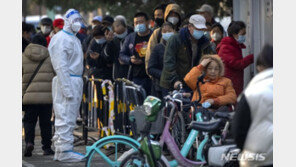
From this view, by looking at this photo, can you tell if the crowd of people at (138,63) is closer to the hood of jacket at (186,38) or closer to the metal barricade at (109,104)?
the hood of jacket at (186,38)

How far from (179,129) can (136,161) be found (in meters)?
2.12

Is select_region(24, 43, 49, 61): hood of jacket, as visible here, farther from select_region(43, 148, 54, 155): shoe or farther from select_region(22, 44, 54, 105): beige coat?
select_region(43, 148, 54, 155): shoe

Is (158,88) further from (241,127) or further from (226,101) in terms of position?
(241,127)

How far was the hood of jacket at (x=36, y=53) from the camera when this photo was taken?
11.8 metres

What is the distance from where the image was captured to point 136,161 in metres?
7.76

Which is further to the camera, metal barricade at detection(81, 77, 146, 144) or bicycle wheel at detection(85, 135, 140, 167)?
metal barricade at detection(81, 77, 146, 144)

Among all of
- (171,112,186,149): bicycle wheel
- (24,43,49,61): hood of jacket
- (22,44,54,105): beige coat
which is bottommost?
(171,112,186,149): bicycle wheel

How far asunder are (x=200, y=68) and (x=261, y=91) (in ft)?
15.1

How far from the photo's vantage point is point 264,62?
19.0 feet

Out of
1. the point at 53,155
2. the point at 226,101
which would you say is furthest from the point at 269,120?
the point at 53,155

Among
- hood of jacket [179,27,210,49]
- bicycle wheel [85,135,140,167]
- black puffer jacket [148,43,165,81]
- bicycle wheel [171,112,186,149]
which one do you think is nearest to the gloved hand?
bicycle wheel [171,112,186,149]

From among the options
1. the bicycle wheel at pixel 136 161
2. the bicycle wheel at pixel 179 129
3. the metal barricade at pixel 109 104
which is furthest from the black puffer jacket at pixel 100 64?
the bicycle wheel at pixel 136 161

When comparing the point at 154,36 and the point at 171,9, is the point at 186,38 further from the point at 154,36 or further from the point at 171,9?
the point at 171,9

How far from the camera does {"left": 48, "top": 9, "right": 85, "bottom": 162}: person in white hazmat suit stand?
10.9 metres
